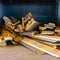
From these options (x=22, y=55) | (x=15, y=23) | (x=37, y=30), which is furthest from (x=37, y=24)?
(x=22, y=55)

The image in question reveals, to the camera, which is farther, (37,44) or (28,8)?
(28,8)

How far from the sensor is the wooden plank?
103 inches

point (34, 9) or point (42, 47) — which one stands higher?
point (34, 9)

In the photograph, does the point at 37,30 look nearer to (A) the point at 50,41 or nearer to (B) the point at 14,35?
(B) the point at 14,35

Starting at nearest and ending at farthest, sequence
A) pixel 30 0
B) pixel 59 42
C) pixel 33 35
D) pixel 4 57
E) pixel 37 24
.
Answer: pixel 4 57 < pixel 59 42 < pixel 33 35 < pixel 37 24 < pixel 30 0

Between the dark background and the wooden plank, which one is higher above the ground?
the dark background

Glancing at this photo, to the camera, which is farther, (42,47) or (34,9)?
(34,9)

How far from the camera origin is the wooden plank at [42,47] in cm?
261

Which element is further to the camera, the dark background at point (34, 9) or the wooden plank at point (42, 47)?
the dark background at point (34, 9)

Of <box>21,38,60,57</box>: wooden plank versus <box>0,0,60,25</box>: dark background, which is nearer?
<box>21,38,60,57</box>: wooden plank

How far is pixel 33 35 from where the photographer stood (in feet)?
10.9

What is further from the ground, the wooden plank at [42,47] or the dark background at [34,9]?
the dark background at [34,9]

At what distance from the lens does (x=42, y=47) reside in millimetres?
2875

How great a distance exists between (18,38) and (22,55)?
76 centimetres
